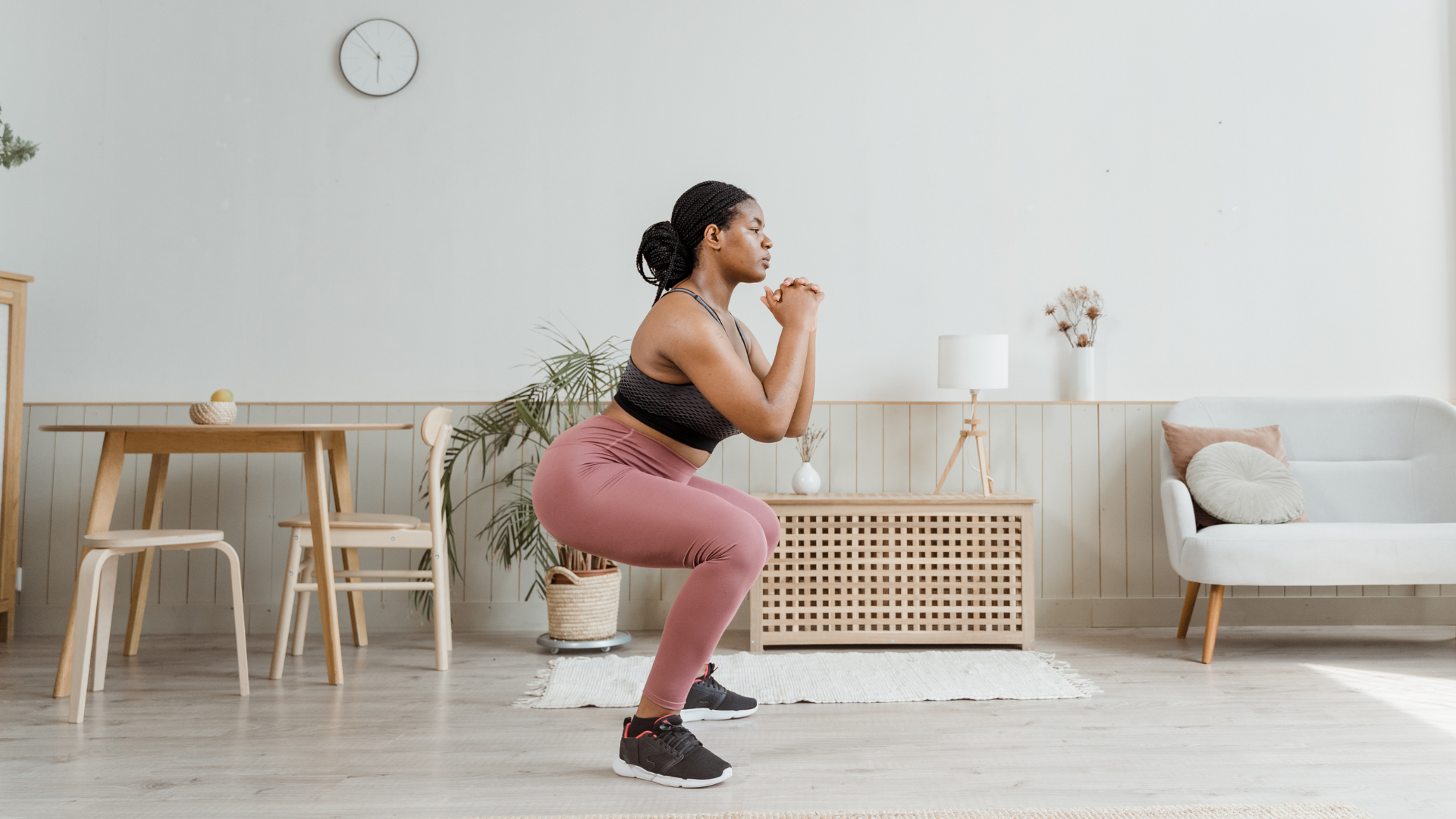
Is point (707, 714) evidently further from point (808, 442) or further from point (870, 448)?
point (870, 448)

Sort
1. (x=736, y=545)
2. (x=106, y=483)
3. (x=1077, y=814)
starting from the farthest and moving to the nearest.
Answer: (x=106, y=483) < (x=736, y=545) < (x=1077, y=814)

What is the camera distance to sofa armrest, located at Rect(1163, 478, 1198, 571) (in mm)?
2992

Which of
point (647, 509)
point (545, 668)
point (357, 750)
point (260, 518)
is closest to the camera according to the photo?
point (647, 509)

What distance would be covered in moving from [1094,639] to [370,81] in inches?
134

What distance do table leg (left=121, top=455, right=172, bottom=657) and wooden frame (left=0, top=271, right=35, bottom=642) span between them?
0.45 meters

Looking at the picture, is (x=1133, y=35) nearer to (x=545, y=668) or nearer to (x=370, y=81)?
(x=370, y=81)

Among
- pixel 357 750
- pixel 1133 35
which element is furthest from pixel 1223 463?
pixel 357 750

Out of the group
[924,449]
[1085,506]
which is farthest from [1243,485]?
[924,449]

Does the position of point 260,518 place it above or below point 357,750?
above

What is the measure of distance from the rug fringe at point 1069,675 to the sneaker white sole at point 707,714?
3.04 feet

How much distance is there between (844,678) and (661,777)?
1.03 m

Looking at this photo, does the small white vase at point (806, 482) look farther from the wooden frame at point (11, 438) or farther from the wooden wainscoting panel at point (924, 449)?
the wooden frame at point (11, 438)

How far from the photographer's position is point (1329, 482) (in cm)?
337

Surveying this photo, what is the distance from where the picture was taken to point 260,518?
3.53m
